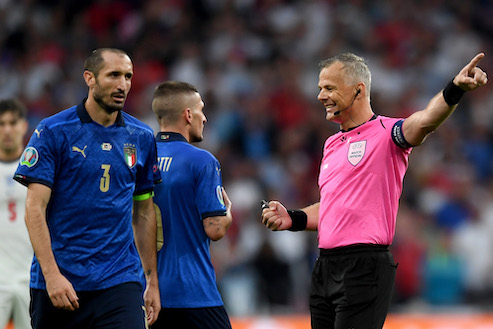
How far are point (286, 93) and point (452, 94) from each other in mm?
8715

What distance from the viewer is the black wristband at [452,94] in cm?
509

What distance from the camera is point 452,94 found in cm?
511

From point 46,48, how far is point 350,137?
9.93 metres

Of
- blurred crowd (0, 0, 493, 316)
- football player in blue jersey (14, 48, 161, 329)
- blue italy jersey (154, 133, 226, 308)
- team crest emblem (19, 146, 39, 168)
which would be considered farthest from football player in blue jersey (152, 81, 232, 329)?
blurred crowd (0, 0, 493, 316)

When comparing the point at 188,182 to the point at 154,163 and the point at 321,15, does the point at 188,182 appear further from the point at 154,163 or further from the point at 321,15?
the point at 321,15

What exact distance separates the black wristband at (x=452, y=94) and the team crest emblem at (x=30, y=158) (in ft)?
8.25

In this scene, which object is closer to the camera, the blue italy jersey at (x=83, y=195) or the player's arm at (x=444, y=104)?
the player's arm at (x=444, y=104)

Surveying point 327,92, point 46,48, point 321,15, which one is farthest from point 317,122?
point 327,92

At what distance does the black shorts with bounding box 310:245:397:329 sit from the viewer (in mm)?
5441

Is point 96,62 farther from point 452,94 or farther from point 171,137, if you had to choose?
point 452,94

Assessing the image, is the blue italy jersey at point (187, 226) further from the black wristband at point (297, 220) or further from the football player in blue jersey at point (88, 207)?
the black wristband at point (297, 220)

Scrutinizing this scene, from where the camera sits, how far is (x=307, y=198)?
40.6ft

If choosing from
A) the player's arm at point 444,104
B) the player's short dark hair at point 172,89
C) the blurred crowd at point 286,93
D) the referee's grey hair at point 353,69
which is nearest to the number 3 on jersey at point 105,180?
the player's short dark hair at point 172,89

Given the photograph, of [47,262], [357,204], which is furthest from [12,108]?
Result: [357,204]
